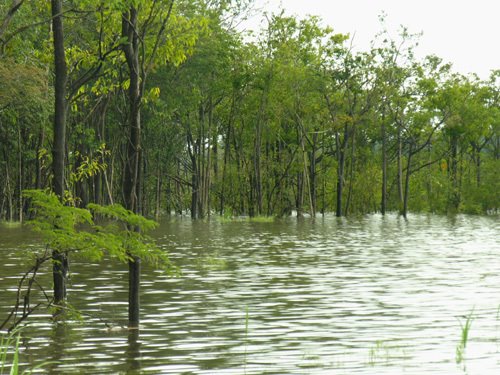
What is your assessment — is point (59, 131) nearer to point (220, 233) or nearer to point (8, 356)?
point (8, 356)

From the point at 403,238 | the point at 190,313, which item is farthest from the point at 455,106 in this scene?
the point at 190,313

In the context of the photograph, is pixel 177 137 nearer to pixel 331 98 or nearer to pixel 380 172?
pixel 331 98

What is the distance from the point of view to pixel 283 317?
53.2 ft

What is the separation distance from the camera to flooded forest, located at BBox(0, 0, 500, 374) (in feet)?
42.6

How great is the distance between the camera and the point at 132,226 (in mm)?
13867

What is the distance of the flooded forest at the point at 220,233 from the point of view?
1299cm

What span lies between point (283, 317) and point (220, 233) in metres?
33.1

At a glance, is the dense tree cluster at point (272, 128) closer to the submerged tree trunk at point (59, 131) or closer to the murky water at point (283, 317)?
the murky water at point (283, 317)

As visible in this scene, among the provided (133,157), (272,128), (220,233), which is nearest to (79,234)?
(133,157)

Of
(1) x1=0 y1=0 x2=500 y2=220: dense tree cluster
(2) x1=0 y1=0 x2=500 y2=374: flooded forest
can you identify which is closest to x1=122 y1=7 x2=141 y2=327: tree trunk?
(2) x1=0 y1=0 x2=500 y2=374: flooded forest

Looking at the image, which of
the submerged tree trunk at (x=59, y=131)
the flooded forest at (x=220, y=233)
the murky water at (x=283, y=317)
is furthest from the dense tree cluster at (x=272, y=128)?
the submerged tree trunk at (x=59, y=131)

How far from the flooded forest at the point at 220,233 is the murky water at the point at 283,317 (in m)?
0.05

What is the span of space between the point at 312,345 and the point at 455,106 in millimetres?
79529

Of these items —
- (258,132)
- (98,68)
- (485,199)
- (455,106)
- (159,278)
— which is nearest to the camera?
(98,68)
